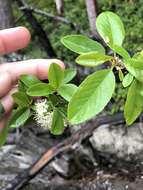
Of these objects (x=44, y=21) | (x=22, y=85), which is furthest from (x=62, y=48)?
(x=22, y=85)

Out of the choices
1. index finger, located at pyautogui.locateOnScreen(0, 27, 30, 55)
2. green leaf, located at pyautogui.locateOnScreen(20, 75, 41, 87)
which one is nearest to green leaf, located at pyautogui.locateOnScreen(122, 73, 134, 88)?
green leaf, located at pyautogui.locateOnScreen(20, 75, 41, 87)

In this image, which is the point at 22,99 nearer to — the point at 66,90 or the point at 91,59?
the point at 66,90

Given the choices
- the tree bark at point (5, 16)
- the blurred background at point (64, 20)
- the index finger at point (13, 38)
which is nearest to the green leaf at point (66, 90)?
the index finger at point (13, 38)

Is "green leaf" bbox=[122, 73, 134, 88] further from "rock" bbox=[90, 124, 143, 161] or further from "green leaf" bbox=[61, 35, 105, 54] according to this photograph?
"rock" bbox=[90, 124, 143, 161]

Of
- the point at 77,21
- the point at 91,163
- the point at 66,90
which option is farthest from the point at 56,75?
the point at 77,21

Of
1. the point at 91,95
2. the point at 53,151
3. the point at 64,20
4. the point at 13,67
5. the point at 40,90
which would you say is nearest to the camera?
the point at 91,95
